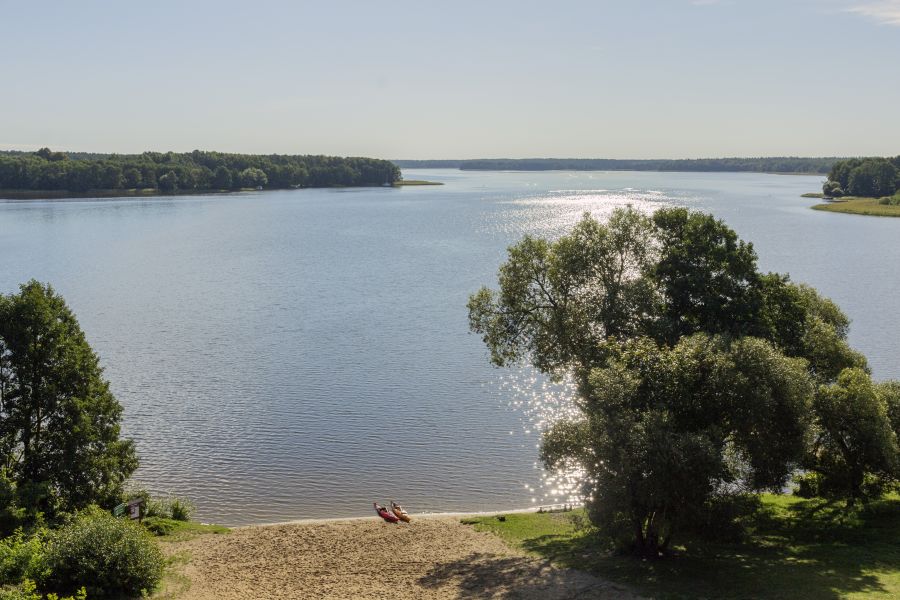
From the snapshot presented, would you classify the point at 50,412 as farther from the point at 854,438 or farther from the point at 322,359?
the point at 854,438

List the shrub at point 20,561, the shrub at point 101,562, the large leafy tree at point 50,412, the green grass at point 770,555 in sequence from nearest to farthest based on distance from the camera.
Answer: the shrub at point 20,561
the green grass at point 770,555
the shrub at point 101,562
the large leafy tree at point 50,412

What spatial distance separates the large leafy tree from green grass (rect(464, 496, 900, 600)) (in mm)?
16663

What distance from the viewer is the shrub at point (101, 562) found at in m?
24.6

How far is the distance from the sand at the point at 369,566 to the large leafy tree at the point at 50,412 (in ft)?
15.9

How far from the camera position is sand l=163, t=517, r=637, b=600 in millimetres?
26109

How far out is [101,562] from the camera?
24.9m

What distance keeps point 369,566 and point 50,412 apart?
15239 millimetres

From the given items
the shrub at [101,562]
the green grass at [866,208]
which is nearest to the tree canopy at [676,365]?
the shrub at [101,562]

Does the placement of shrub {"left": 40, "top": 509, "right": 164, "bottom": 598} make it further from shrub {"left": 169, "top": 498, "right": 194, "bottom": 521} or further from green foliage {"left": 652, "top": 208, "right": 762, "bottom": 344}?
green foliage {"left": 652, "top": 208, "right": 762, "bottom": 344}

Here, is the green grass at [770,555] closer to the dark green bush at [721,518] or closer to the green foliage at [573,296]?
the dark green bush at [721,518]

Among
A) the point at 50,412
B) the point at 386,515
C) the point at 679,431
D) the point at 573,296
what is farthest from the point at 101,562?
the point at 573,296

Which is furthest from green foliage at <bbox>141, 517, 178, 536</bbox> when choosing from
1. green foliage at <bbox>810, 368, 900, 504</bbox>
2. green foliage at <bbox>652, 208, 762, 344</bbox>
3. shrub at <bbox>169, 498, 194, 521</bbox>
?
green foliage at <bbox>810, 368, 900, 504</bbox>

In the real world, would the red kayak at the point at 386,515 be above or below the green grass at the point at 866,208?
below

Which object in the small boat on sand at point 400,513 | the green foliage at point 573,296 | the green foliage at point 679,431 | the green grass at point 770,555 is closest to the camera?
the green grass at point 770,555
